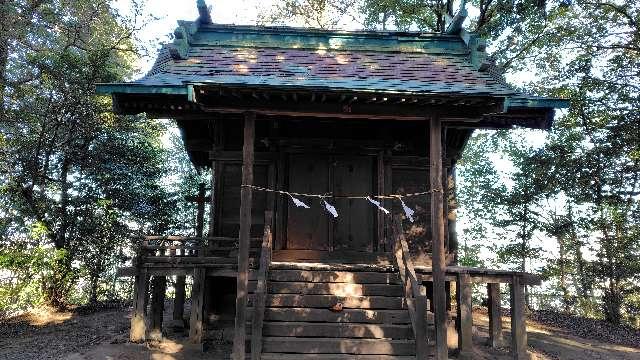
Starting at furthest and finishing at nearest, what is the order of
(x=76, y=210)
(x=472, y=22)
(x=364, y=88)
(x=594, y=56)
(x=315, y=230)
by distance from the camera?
1. (x=472, y=22)
2. (x=594, y=56)
3. (x=76, y=210)
4. (x=315, y=230)
5. (x=364, y=88)

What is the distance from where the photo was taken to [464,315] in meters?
8.25

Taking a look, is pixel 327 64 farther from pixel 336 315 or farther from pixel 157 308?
pixel 157 308

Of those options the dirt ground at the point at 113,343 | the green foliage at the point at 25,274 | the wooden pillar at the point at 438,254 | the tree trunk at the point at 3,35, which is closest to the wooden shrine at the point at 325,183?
the wooden pillar at the point at 438,254

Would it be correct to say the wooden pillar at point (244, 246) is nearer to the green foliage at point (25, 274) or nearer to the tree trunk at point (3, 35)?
the green foliage at point (25, 274)

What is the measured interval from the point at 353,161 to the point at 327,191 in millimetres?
1009

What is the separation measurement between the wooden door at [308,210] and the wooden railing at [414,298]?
7.64 ft

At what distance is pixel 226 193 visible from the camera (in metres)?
10.6

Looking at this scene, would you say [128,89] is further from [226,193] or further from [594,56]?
[594,56]

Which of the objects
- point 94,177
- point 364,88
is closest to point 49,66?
point 94,177

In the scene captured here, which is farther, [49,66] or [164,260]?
[49,66]

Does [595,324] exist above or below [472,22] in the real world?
below

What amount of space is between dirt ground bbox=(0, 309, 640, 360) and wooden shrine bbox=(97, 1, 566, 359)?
573 millimetres

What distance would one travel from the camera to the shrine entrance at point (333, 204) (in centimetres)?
1030

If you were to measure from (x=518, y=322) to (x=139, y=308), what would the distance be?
7.60 m
